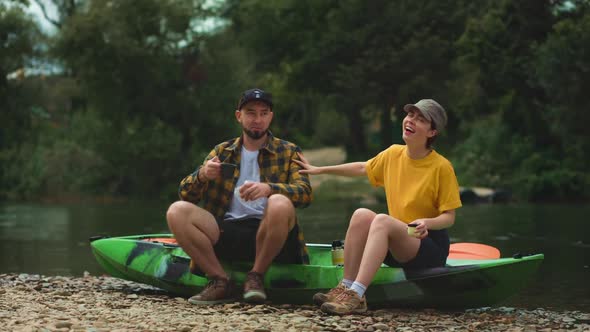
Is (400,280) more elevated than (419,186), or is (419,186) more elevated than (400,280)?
(419,186)

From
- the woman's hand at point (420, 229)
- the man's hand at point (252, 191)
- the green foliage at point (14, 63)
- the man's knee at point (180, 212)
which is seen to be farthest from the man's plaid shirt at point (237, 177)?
the green foliage at point (14, 63)

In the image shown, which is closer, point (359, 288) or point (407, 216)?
point (359, 288)

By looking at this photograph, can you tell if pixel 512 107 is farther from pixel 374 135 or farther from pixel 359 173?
pixel 359 173

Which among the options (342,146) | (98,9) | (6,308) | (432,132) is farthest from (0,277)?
(342,146)

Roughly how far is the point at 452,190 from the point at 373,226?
0.58 m

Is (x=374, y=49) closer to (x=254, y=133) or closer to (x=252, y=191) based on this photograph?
(x=254, y=133)

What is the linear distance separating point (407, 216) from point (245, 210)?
1199mm

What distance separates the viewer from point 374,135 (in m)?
49.9

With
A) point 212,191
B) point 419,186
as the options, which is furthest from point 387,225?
point 212,191

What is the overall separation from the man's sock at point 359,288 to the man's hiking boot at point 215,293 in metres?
1.07

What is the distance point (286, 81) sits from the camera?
4228 cm

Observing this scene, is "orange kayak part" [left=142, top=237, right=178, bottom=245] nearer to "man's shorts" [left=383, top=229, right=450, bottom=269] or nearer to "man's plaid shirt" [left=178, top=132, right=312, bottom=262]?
"man's plaid shirt" [left=178, top=132, right=312, bottom=262]

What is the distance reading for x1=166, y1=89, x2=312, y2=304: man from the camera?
21.2 feet

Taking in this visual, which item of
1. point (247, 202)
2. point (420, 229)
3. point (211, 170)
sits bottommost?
point (420, 229)
